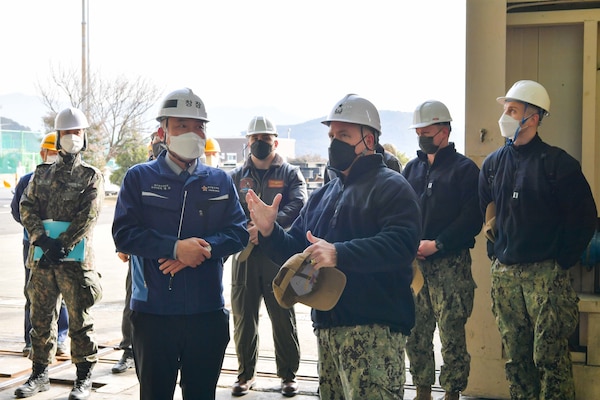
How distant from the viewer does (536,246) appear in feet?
14.3

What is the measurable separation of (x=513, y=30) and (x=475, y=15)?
18.0 inches

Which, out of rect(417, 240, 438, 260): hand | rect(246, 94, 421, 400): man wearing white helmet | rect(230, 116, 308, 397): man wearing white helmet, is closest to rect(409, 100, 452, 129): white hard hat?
rect(417, 240, 438, 260): hand

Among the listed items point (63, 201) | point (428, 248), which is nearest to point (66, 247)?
point (63, 201)

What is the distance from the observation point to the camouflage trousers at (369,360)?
3148 mm

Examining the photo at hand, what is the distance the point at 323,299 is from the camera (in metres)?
3.20

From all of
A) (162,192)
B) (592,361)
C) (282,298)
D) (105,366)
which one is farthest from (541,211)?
(105,366)

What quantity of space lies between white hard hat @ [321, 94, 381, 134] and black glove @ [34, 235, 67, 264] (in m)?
2.77

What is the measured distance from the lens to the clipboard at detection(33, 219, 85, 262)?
5.39m

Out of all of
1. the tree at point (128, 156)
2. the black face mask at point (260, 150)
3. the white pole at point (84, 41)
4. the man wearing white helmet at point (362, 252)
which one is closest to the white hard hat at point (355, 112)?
the man wearing white helmet at point (362, 252)

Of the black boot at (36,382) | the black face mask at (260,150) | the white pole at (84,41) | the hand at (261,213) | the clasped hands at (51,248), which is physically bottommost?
the black boot at (36,382)

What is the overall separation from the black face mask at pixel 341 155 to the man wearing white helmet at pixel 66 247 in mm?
2660

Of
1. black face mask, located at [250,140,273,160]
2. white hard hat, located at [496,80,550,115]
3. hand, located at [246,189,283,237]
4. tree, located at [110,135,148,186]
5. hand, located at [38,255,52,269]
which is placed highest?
tree, located at [110,135,148,186]

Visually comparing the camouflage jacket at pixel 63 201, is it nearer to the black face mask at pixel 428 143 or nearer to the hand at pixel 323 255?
the black face mask at pixel 428 143

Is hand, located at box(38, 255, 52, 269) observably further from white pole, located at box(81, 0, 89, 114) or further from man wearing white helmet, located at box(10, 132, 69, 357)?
white pole, located at box(81, 0, 89, 114)
